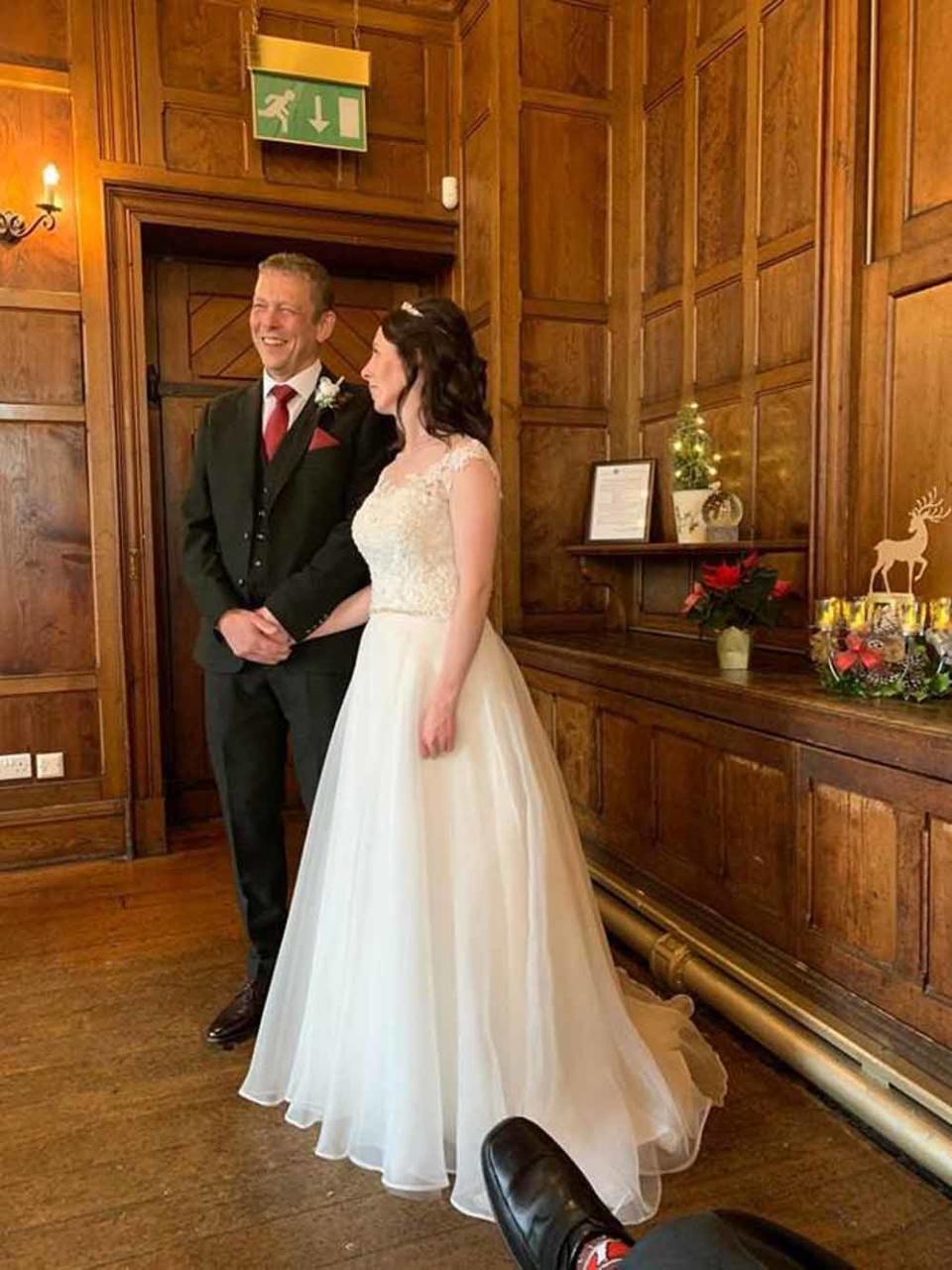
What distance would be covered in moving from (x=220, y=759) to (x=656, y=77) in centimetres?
280

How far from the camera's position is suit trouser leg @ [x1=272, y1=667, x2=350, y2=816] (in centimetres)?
216

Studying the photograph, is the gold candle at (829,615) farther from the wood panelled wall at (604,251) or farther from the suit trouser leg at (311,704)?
the suit trouser leg at (311,704)

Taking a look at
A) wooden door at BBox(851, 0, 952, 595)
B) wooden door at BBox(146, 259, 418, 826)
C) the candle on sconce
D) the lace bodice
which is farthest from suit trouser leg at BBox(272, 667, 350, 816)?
the candle on sconce

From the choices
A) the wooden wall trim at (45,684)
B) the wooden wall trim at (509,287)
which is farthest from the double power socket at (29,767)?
the wooden wall trim at (509,287)

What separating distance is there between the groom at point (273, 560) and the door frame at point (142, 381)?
1.40 metres

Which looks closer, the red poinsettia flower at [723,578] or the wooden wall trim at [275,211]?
the red poinsettia flower at [723,578]

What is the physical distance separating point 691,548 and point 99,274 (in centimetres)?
225

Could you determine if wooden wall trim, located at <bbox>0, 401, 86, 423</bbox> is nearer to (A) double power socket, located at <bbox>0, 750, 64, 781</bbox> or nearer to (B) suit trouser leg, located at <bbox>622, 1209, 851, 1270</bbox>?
(A) double power socket, located at <bbox>0, 750, 64, 781</bbox>

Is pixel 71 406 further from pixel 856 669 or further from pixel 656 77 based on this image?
pixel 856 669

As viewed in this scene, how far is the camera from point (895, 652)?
208 cm

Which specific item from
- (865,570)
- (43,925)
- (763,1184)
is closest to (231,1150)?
(763,1184)

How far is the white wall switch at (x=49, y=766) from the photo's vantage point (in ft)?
11.5

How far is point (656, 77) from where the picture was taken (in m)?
3.41

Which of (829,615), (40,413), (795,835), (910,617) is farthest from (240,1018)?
(40,413)
